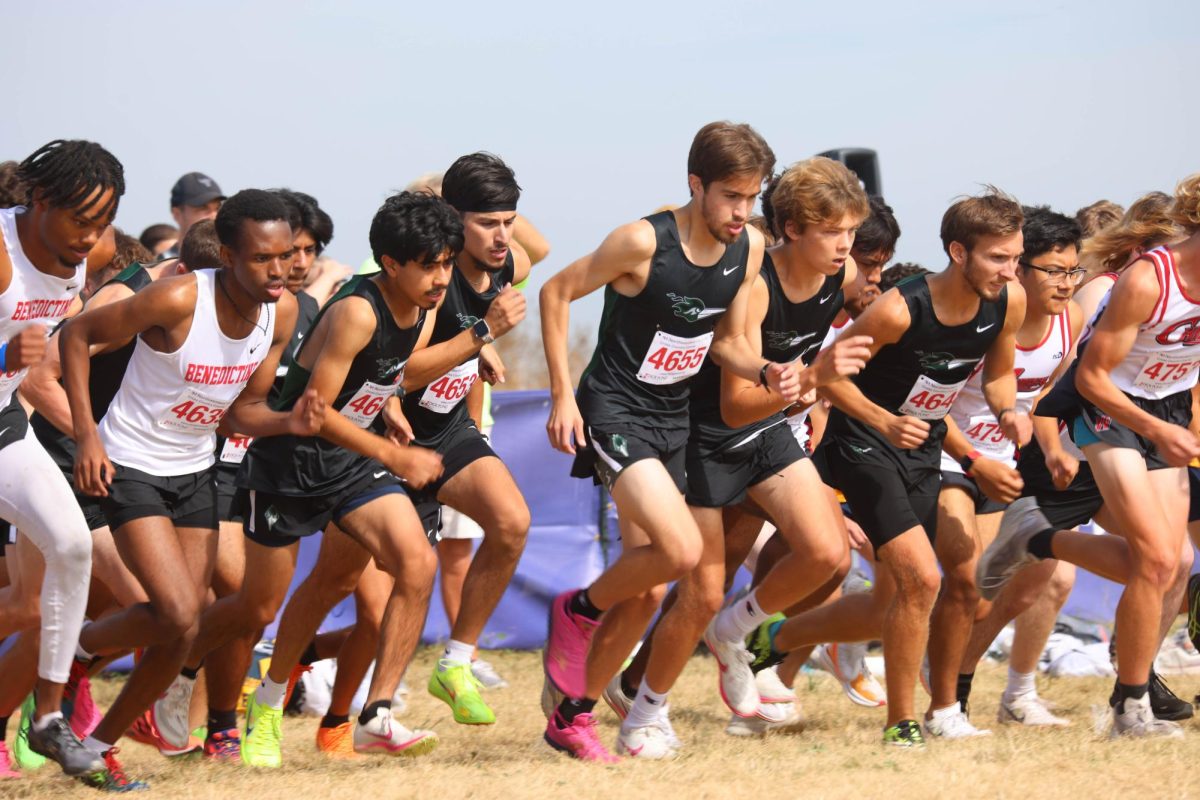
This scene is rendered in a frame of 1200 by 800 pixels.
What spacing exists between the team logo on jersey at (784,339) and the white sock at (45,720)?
3.00m

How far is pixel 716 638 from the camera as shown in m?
6.55

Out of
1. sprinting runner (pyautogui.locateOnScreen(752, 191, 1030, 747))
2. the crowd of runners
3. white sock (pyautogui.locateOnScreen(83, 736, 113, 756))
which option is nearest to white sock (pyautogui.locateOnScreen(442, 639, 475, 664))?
the crowd of runners

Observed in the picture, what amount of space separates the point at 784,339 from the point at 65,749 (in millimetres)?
3099

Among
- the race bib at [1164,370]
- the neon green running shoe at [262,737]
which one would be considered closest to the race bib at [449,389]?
the neon green running shoe at [262,737]

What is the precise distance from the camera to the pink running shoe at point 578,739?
5766 mm

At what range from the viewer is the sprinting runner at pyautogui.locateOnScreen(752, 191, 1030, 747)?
6.02m

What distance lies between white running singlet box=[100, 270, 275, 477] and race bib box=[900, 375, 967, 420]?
253 cm

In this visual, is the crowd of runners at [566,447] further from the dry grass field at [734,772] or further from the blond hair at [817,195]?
the dry grass field at [734,772]

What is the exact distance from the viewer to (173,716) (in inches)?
245

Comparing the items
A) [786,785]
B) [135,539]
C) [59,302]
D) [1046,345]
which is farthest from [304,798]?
[1046,345]

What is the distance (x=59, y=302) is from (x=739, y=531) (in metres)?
3.00

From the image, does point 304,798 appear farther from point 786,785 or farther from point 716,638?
point 716,638

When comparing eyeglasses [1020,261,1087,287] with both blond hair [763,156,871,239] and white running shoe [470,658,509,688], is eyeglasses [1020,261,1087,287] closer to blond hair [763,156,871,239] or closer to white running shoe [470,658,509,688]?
blond hair [763,156,871,239]

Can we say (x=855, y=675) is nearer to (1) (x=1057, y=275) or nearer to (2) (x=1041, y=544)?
(2) (x=1041, y=544)
